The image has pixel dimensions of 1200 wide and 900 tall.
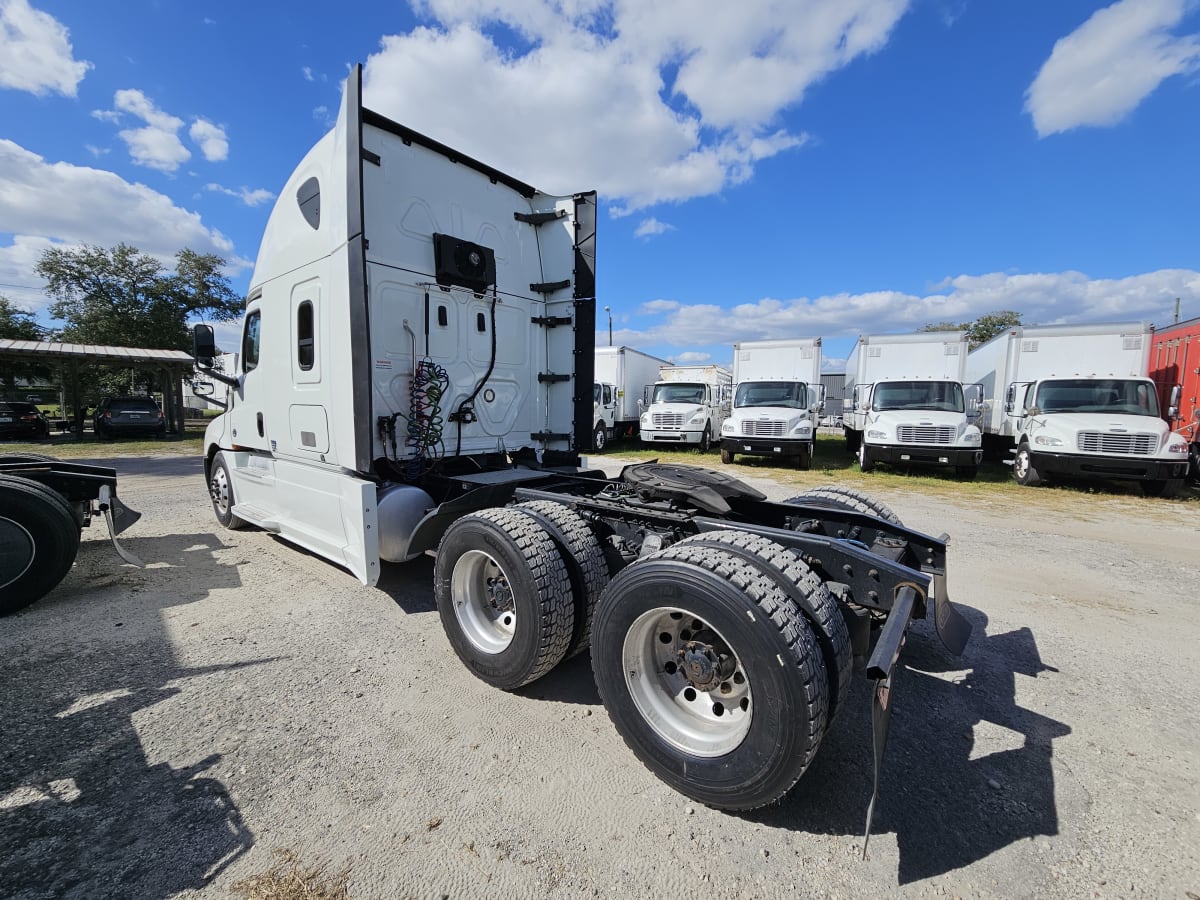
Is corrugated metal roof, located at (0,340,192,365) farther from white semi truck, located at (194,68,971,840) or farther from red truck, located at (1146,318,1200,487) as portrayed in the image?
red truck, located at (1146,318,1200,487)

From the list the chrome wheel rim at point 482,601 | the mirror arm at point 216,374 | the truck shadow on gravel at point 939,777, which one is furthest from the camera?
the mirror arm at point 216,374

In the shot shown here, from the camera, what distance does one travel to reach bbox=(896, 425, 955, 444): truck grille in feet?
34.7

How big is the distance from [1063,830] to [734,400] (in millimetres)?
12459

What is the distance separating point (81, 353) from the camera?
17.9m

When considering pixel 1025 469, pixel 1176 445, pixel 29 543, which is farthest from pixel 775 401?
pixel 29 543

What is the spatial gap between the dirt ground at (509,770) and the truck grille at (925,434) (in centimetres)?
709

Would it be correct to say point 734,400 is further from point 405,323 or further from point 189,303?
point 189,303

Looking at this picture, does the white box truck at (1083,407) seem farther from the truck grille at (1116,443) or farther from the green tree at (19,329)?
the green tree at (19,329)

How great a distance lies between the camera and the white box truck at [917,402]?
10602 millimetres

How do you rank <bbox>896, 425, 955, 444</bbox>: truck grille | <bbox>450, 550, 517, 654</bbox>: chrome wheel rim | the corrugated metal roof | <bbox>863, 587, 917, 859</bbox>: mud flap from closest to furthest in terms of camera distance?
1. <bbox>863, 587, 917, 859</bbox>: mud flap
2. <bbox>450, 550, 517, 654</bbox>: chrome wheel rim
3. <bbox>896, 425, 955, 444</bbox>: truck grille
4. the corrugated metal roof

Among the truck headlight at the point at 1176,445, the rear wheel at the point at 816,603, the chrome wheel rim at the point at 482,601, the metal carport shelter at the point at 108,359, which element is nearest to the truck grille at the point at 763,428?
the truck headlight at the point at 1176,445

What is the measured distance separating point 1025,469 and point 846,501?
31.1 ft

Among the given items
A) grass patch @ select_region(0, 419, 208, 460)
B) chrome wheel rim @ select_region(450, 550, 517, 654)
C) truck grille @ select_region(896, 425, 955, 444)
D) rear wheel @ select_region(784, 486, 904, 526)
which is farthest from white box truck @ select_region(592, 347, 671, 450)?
chrome wheel rim @ select_region(450, 550, 517, 654)

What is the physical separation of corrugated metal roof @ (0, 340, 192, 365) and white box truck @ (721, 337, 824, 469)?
18.0 metres
